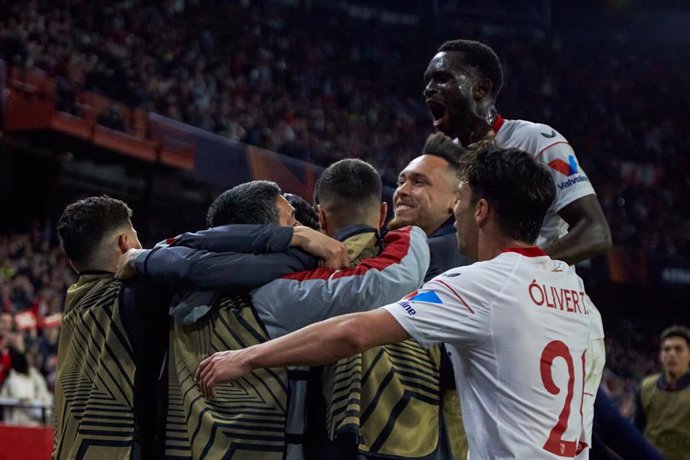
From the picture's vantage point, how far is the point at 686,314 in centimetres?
2841

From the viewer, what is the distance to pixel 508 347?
276 centimetres

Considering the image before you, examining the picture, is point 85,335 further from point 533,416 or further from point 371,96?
point 371,96

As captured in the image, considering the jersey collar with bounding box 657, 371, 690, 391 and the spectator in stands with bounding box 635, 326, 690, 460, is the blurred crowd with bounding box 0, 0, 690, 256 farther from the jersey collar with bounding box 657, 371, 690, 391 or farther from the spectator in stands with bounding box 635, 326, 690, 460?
the jersey collar with bounding box 657, 371, 690, 391

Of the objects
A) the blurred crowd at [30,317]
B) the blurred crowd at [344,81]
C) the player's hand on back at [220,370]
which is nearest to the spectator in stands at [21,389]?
the blurred crowd at [30,317]

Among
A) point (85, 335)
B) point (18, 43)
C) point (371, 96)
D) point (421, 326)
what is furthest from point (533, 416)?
point (371, 96)

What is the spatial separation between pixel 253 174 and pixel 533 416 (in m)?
15.1

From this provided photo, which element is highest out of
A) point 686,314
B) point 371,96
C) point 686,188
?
point 371,96

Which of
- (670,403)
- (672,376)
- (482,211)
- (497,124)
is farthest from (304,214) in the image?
(672,376)

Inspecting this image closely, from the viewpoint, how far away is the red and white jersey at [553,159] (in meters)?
3.87

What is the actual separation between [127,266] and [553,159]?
5.52 ft

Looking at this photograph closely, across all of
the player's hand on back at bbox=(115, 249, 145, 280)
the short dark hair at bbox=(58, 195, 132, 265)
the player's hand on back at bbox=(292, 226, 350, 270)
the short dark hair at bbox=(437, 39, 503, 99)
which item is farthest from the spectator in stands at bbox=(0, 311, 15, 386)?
the player's hand on back at bbox=(292, 226, 350, 270)

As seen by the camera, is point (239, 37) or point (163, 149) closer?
point (163, 149)

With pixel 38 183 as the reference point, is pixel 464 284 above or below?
above

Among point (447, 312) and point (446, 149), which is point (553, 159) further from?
point (447, 312)
